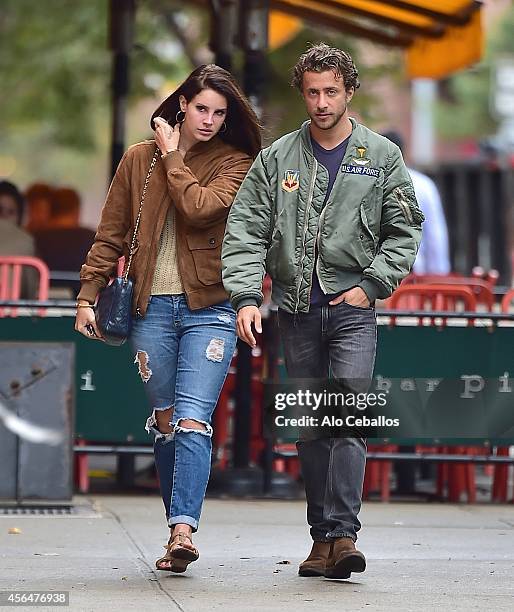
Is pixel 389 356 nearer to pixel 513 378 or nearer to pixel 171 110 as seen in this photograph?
pixel 513 378

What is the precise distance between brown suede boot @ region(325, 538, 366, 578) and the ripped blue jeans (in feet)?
1.75

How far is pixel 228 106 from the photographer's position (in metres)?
6.32

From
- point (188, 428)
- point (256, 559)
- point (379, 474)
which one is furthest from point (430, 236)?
point (188, 428)

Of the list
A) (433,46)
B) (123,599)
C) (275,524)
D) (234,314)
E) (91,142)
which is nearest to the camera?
(123,599)

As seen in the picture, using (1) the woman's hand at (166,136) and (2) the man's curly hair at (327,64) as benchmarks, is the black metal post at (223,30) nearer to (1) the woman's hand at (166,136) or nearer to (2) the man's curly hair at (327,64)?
(1) the woman's hand at (166,136)

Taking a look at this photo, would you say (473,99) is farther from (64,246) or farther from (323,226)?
(323,226)

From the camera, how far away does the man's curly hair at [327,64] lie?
6000 mm

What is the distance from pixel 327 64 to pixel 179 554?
6.12 feet

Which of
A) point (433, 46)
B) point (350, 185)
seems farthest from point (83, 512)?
point (433, 46)

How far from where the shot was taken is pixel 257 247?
240 inches

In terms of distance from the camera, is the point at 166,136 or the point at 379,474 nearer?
the point at 166,136

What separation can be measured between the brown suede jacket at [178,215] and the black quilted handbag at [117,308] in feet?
0.11

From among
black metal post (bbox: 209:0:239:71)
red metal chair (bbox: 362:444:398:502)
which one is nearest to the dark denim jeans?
red metal chair (bbox: 362:444:398:502)

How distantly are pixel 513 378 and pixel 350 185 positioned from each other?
3.25 m
